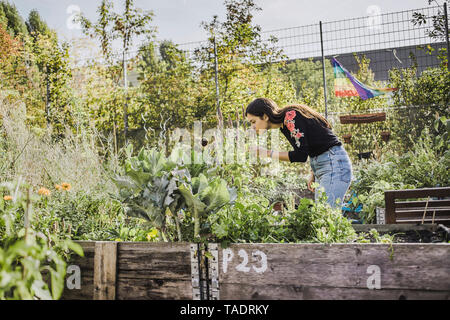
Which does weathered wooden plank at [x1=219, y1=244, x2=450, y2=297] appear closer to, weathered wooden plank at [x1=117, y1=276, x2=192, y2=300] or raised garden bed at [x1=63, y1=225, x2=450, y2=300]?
raised garden bed at [x1=63, y1=225, x2=450, y2=300]

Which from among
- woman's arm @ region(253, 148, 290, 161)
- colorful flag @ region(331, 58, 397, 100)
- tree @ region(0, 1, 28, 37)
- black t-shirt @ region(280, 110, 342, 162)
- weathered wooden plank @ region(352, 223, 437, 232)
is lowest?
weathered wooden plank @ region(352, 223, 437, 232)

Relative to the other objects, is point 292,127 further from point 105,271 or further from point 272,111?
point 105,271

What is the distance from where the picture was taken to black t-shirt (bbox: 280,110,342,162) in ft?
7.32

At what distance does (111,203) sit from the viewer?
250 centimetres

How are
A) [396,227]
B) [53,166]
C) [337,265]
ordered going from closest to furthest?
[337,265], [396,227], [53,166]

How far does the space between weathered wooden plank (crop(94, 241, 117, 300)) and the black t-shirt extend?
3.84ft

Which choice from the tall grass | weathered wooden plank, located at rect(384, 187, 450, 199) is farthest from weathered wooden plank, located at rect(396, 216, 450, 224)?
the tall grass

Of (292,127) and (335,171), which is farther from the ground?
(292,127)

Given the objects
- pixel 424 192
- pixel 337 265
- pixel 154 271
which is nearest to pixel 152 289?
pixel 154 271

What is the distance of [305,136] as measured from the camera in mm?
2236

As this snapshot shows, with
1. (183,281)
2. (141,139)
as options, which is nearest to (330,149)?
(183,281)

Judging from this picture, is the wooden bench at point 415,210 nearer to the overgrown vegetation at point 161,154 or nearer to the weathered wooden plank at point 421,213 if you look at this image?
the weathered wooden plank at point 421,213

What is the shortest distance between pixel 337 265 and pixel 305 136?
1.11 meters
